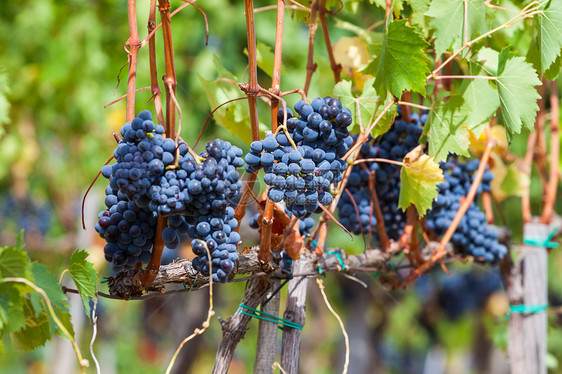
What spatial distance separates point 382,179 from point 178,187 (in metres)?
0.54

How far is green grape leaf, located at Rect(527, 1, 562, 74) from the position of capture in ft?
3.00

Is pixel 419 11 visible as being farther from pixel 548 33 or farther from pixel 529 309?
pixel 529 309

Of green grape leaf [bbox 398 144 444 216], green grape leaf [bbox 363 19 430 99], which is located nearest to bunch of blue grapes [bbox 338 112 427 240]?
green grape leaf [bbox 398 144 444 216]

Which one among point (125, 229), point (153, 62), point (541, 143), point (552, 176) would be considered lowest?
point (125, 229)

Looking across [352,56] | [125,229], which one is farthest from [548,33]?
[125,229]

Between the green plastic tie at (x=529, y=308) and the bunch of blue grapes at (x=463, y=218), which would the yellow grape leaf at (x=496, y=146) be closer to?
the bunch of blue grapes at (x=463, y=218)

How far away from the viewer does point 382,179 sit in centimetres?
113

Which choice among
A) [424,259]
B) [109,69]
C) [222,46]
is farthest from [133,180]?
[109,69]

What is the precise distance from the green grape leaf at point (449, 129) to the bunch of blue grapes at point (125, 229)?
527mm

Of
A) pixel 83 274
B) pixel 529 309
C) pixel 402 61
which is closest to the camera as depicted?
pixel 83 274

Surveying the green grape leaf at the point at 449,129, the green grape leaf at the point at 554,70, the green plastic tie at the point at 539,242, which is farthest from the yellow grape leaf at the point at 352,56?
the green plastic tie at the point at 539,242

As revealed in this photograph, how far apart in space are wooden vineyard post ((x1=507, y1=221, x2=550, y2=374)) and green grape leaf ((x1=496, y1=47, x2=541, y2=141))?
2.58 feet

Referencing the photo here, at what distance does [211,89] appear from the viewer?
1.11 meters

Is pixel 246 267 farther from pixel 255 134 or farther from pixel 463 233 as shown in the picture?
pixel 463 233
